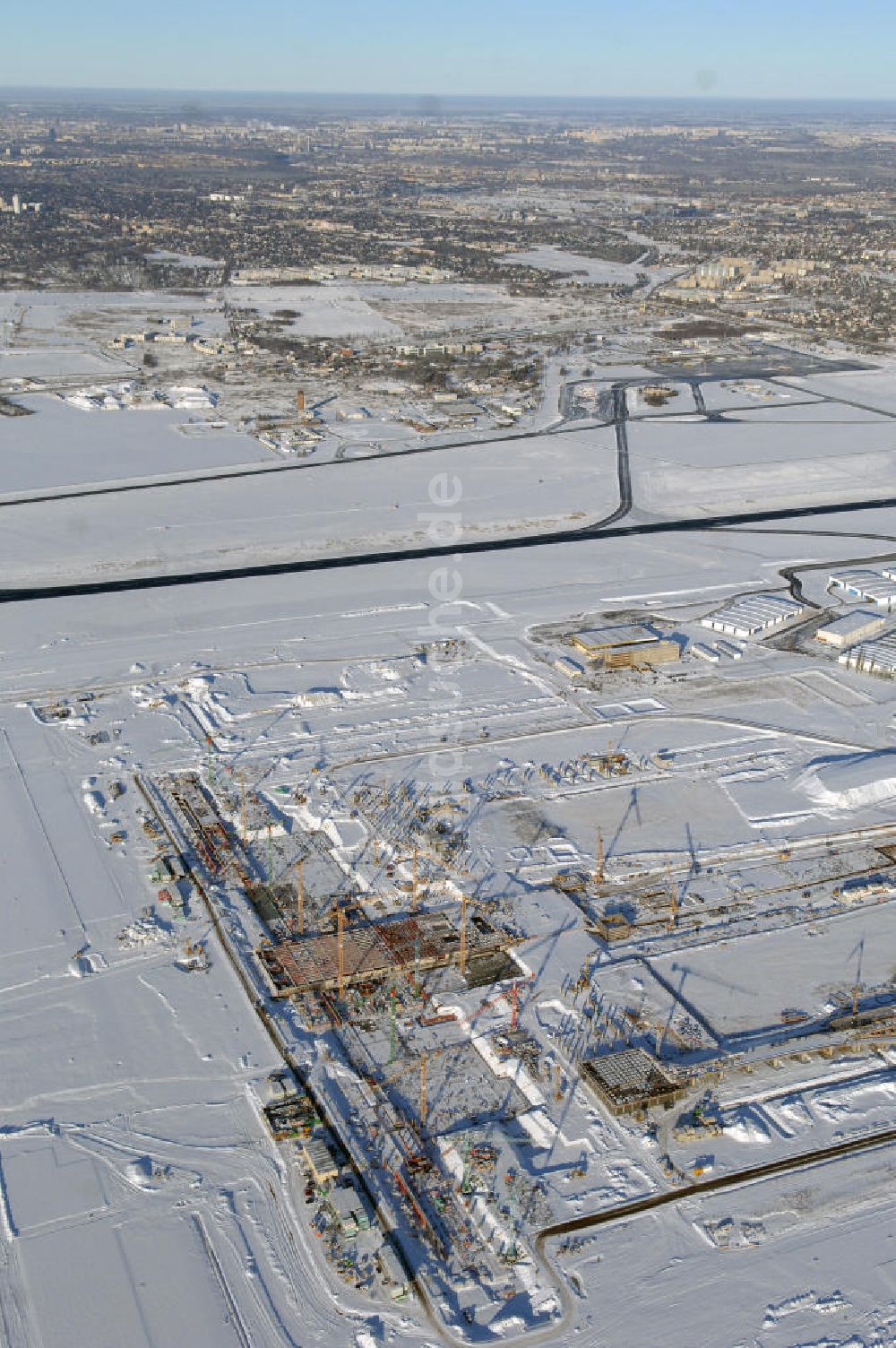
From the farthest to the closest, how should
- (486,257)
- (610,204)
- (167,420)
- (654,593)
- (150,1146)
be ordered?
(610,204), (486,257), (167,420), (654,593), (150,1146)

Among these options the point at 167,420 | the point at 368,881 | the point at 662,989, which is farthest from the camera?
the point at 167,420

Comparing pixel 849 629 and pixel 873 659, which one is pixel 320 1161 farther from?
pixel 849 629

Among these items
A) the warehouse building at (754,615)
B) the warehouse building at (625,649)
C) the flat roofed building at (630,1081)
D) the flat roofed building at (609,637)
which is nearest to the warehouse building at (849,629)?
the warehouse building at (754,615)

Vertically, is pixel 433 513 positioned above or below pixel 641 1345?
above

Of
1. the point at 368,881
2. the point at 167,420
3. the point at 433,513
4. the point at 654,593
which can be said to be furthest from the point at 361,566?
the point at 167,420

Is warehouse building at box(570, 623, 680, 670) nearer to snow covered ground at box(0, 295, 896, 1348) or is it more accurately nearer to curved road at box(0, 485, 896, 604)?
snow covered ground at box(0, 295, 896, 1348)

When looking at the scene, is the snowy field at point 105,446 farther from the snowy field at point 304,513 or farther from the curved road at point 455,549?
the curved road at point 455,549

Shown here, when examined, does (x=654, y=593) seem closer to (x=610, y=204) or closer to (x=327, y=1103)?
(x=327, y=1103)
